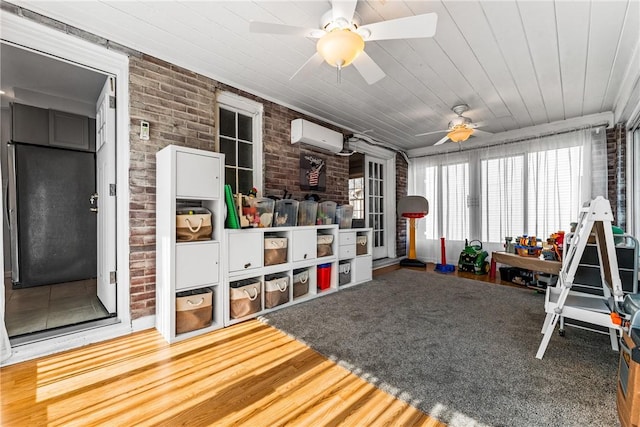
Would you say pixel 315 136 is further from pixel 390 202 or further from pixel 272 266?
pixel 390 202

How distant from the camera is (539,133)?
4.38 meters

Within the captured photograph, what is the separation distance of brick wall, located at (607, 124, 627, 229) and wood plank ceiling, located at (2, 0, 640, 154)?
14.7 inches

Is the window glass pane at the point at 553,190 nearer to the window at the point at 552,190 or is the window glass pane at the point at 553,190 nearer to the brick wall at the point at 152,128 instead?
the window at the point at 552,190

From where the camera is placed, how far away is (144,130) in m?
2.40

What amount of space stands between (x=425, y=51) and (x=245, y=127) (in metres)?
2.07

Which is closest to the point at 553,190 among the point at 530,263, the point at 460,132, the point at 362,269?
the point at 530,263

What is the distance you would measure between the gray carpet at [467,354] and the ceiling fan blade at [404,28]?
83.1 inches

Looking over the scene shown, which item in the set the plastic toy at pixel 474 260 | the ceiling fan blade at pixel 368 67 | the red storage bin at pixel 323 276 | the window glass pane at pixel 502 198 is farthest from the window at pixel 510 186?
the ceiling fan blade at pixel 368 67

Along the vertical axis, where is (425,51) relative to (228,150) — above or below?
above

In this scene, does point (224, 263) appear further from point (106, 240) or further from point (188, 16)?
point (188, 16)

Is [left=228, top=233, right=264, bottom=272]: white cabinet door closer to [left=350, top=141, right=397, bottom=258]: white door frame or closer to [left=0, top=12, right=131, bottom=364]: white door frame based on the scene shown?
[left=0, top=12, right=131, bottom=364]: white door frame

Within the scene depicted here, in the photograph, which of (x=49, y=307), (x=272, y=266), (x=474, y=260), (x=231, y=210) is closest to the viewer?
(x=231, y=210)

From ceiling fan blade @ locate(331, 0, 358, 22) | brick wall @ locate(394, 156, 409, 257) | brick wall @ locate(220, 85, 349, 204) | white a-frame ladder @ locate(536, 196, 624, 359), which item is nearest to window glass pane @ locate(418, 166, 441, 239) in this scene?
brick wall @ locate(394, 156, 409, 257)

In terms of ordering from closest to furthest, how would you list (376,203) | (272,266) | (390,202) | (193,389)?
(193,389) < (272,266) < (376,203) < (390,202)
